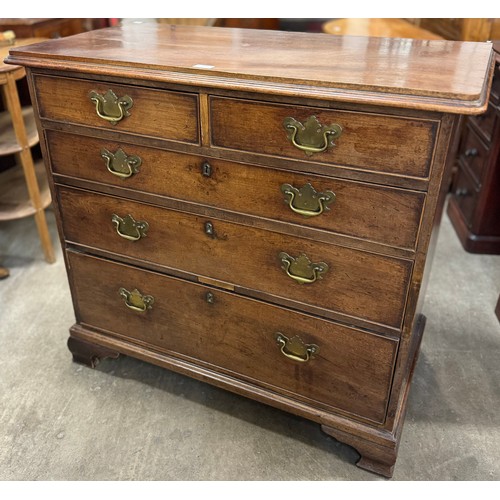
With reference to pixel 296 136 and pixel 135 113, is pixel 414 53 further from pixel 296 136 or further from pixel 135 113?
pixel 135 113

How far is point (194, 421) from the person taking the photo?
164 cm

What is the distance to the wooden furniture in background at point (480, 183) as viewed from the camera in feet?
7.48

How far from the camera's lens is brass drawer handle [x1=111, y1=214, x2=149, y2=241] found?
1491mm

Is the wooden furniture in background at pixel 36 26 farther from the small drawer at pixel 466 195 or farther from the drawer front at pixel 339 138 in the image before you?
the small drawer at pixel 466 195

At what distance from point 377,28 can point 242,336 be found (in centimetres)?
265

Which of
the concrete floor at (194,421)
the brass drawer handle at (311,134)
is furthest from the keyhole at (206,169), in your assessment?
the concrete floor at (194,421)

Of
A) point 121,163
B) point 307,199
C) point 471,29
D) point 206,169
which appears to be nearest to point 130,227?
point 121,163

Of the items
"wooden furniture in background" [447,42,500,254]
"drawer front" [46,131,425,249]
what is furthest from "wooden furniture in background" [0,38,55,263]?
"wooden furniture in background" [447,42,500,254]

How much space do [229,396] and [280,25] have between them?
11.3 ft

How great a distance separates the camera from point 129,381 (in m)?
1.79

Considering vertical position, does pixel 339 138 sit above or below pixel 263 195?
above

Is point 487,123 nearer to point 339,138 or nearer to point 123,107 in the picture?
point 339,138

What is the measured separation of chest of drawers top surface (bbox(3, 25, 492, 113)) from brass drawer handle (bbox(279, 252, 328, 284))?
40 centimetres

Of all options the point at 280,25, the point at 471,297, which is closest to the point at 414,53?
the point at 471,297
